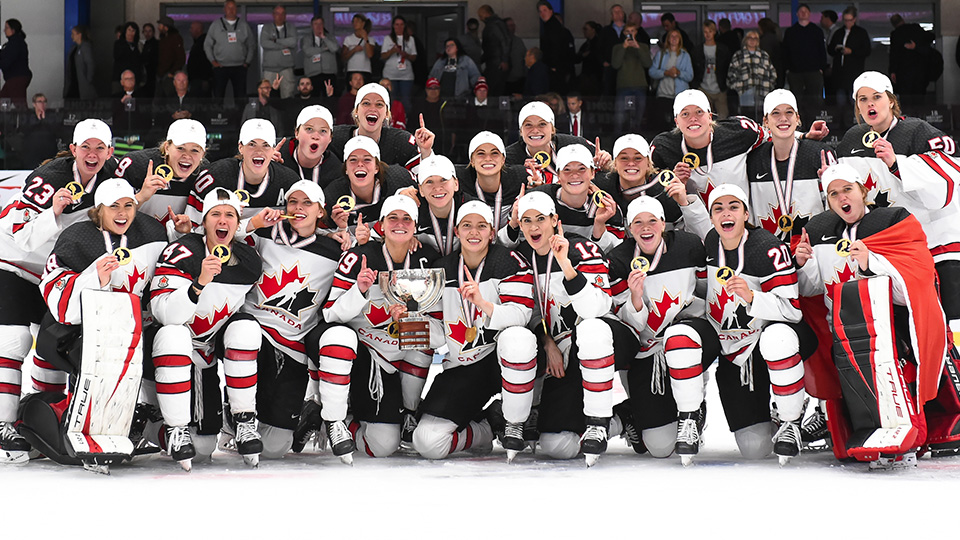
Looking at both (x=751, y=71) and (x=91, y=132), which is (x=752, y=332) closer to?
(x=91, y=132)

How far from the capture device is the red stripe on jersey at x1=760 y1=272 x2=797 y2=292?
5.15 meters

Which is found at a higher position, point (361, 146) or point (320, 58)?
point (320, 58)

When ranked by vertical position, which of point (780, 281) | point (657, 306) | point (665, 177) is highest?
point (665, 177)

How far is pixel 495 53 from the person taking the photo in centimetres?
1220

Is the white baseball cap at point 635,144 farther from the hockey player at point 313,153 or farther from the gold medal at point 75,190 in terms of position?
the gold medal at point 75,190

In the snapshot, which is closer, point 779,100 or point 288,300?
point 288,300

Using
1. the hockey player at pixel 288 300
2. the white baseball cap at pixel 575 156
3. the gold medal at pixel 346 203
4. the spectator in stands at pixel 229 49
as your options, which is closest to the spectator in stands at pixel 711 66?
the spectator in stands at pixel 229 49

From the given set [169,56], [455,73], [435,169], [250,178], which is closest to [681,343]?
[435,169]

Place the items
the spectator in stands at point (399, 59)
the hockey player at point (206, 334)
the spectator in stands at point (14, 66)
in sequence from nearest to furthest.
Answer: the hockey player at point (206, 334) → the spectator in stands at point (399, 59) → the spectator in stands at point (14, 66)

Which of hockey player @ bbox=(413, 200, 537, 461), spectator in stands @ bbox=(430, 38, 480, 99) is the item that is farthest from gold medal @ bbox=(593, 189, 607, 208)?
spectator in stands @ bbox=(430, 38, 480, 99)

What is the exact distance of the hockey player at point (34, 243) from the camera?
527cm

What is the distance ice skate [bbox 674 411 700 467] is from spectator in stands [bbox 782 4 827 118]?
746cm

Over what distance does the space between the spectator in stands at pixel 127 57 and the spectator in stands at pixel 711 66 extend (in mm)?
6365

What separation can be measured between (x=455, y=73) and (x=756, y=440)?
729 centimetres
